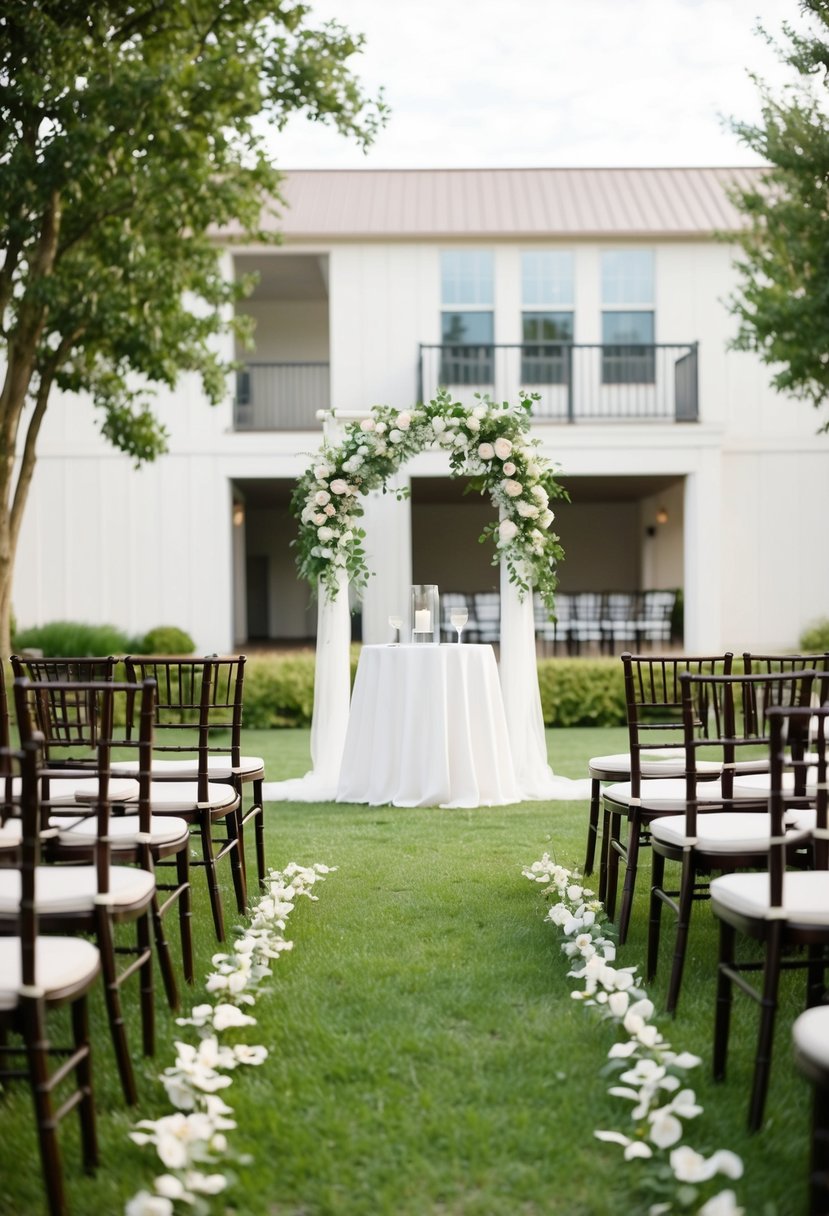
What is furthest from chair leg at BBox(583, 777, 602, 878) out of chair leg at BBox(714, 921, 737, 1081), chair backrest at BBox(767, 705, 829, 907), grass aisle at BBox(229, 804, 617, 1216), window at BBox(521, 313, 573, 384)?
window at BBox(521, 313, 573, 384)

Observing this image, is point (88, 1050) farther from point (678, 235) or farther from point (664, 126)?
point (664, 126)

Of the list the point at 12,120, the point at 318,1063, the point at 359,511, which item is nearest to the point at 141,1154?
the point at 318,1063

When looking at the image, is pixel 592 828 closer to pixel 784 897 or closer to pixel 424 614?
pixel 424 614

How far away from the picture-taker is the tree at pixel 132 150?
8.02 metres

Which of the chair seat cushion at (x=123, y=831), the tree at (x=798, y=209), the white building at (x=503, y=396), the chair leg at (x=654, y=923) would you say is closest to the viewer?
the chair seat cushion at (x=123, y=831)

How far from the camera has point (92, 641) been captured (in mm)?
13523

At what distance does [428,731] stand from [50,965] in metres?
4.78

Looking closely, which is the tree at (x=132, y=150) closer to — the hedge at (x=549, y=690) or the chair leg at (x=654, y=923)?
the hedge at (x=549, y=690)

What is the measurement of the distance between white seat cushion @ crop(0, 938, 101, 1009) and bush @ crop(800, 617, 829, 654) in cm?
1327

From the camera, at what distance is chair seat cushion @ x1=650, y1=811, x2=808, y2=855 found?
3.00 m

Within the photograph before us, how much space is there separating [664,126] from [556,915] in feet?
59.0

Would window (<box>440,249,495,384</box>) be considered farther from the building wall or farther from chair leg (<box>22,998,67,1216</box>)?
chair leg (<box>22,998,67,1216</box>)

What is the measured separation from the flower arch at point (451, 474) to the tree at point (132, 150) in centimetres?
262

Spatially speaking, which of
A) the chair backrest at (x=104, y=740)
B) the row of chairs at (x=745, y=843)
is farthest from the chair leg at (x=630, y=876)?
the chair backrest at (x=104, y=740)
